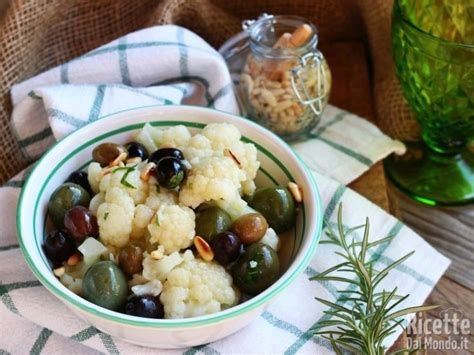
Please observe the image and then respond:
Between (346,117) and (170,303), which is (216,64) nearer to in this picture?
(346,117)

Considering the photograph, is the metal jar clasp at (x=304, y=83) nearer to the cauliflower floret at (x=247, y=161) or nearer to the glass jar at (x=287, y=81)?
the glass jar at (x=287, y=81)

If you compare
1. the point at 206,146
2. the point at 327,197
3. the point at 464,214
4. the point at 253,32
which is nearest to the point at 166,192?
the point at 206,146

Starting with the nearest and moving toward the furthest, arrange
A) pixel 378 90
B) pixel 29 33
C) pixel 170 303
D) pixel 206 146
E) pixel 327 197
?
pixel 170 303
pixel 206 146
pixel 327 197
pixel 29 33
pixel 378 90

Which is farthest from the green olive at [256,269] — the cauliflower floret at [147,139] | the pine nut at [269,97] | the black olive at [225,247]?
the pine nut at [269,97]

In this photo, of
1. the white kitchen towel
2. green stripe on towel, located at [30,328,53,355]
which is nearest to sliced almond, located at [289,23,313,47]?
the white kitchen towel

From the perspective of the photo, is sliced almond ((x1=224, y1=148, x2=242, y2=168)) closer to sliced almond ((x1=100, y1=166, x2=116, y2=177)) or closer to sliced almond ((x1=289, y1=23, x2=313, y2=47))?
sliced almond ((x1=100, y1=166, x2=116, y2=177))

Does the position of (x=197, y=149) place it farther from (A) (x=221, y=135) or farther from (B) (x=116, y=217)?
(B) (x=116, y=217)

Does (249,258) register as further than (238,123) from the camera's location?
No
